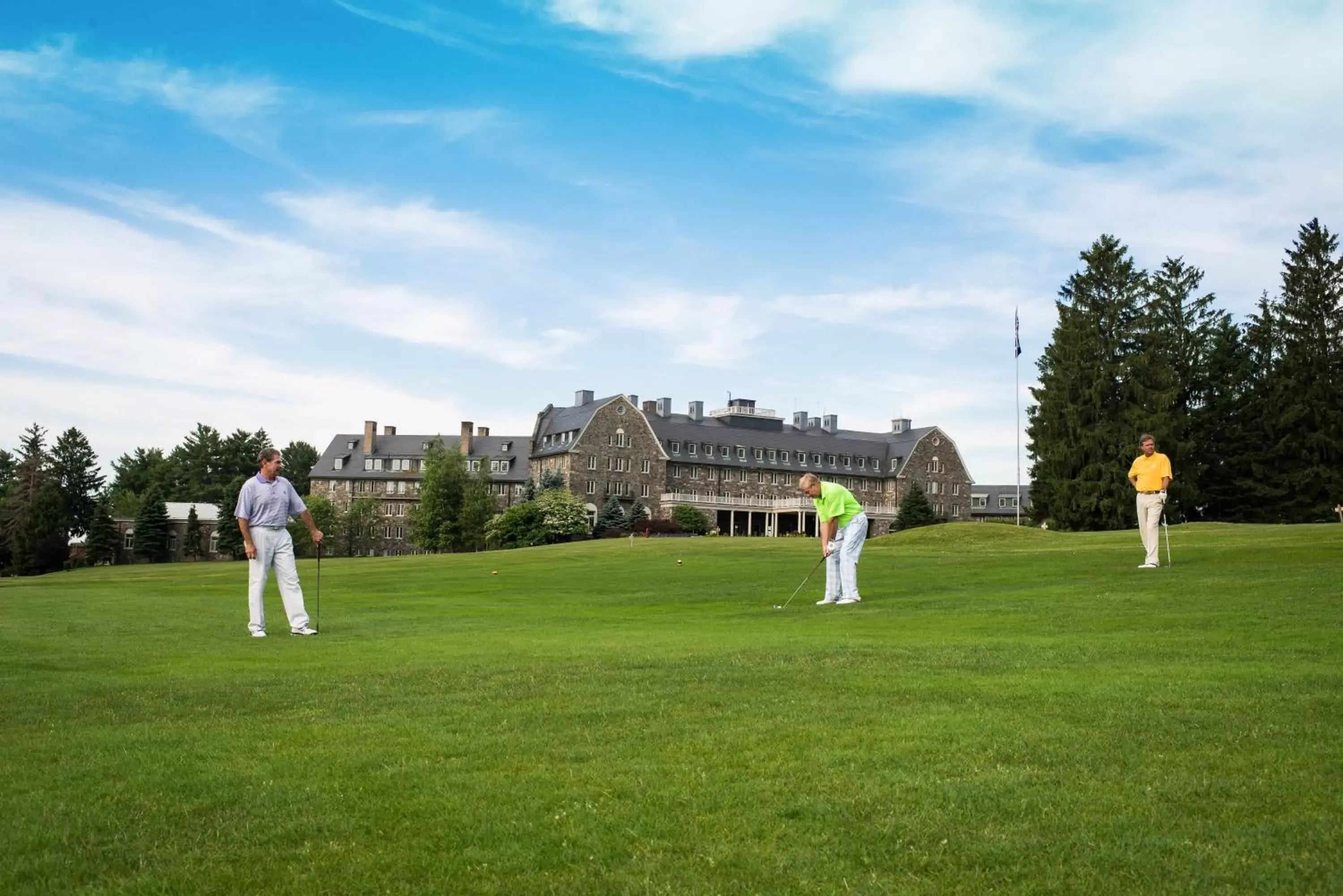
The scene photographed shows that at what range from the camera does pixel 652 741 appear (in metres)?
7.54

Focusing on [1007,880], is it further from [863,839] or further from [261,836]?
[261,836]

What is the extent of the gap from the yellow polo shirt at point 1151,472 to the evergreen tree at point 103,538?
10084 cm

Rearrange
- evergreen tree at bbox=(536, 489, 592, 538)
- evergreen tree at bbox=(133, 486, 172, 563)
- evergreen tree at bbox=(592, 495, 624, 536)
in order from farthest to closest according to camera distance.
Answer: evergreen tree at bbox=(133, 486, 172, 563)
evergreen tree at bbox=(592, 495, 624, 536)
evergreen tree at bbox=(536, 489, 592, 538)

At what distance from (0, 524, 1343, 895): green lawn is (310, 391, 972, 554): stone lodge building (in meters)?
89.8

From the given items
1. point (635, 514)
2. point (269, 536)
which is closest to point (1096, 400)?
point (635, 514)

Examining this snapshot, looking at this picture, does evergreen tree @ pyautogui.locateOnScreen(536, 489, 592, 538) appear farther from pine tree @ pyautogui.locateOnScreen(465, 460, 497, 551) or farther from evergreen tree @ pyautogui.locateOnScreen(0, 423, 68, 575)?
evergreen tree @ pyautogui.locateOnScreen(0, 423, 68, 575)

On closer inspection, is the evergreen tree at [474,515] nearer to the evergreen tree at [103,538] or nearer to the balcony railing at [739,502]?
the balcony railing at [739,502]

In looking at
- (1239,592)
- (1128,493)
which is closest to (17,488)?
(1128,493)

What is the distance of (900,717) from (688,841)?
9.74ft

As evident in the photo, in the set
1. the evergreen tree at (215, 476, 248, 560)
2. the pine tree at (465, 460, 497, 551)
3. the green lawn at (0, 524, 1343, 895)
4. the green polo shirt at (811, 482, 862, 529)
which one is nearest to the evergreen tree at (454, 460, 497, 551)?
the pine tree at (465, 460, 497, 551)

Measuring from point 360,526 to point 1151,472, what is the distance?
3704 inches

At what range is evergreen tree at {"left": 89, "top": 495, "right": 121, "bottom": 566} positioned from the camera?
104 m

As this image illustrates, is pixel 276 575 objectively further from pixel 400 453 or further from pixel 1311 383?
pixel 400 453

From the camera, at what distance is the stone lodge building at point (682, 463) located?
352 ft
